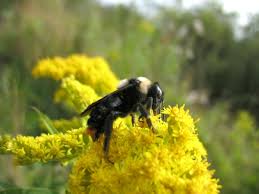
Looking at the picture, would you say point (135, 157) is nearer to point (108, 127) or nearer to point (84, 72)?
point (108, 127)

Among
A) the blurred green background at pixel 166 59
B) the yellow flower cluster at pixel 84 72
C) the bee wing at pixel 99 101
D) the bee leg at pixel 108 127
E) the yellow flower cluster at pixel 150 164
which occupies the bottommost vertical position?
the yellow flower cluster at pixel 150 164

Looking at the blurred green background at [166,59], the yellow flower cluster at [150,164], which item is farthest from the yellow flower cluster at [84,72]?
the yellow flower cluster at [150,164]

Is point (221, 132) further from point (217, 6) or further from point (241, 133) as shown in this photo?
point (217, 6)

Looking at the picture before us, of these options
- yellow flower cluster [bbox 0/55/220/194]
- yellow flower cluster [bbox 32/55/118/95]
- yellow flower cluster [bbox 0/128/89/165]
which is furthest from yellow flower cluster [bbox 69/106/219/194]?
yellow flower cluster [bbox 32/55/118/95]

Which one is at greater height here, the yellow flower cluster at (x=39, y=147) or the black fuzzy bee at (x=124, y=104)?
the black fuzzy bee at (x=124, y=104)

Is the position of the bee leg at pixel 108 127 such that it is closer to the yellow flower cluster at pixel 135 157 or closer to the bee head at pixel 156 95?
the yellow flower cluster at pixel 135 157
